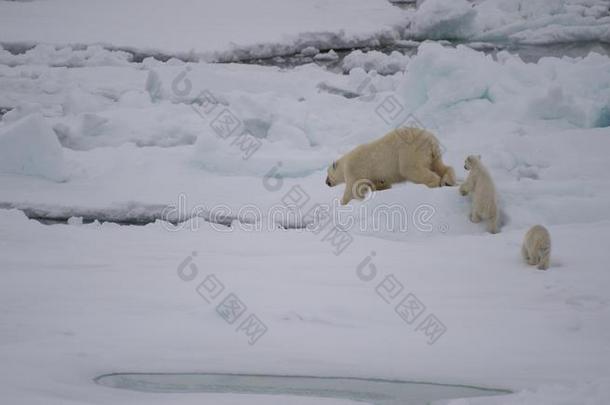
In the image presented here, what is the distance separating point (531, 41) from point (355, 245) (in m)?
9.63

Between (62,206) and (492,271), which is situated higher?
(492,271)

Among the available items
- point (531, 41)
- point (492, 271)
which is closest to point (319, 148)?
point (492, 271)

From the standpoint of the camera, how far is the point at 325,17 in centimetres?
1409

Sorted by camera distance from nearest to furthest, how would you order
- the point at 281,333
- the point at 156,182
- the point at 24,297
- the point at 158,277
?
the point at 281,333
the point at 24,297
the point at 158,277
the point at 156,182

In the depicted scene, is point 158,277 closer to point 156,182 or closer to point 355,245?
point 355,245

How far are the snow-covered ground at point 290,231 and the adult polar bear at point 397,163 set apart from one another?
184 millimetres

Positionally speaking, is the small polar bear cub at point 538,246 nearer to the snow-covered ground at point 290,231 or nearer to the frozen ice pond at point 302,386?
the snow-covered ground at point 290,231

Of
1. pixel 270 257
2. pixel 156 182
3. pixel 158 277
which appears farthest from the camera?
pixel 156 182

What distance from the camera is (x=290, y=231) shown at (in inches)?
177

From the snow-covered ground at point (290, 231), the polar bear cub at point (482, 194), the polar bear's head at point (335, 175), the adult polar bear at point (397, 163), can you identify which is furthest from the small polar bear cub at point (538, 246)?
the polar bear's head at point (335, 175)

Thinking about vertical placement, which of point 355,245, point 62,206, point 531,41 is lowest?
point 62,206

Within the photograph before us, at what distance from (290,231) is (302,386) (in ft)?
7.10

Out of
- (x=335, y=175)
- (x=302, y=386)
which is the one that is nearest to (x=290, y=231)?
(x=335, y=175)

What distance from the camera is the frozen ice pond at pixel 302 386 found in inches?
90.7
